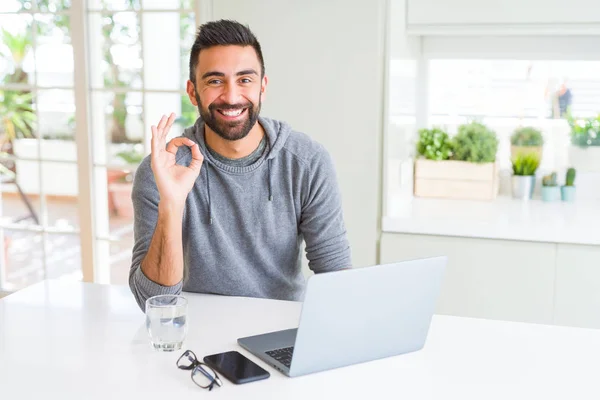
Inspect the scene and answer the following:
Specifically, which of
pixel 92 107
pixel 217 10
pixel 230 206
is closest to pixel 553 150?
pixel 217 10

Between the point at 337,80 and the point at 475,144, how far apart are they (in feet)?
2.32

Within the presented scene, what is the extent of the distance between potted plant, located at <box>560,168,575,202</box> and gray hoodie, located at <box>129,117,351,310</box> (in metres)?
1.44

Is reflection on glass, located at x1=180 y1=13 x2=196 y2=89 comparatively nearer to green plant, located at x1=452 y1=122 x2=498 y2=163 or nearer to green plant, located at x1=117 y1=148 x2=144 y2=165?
green plant, located at x1=117 y1=148 x2=144 y2=165

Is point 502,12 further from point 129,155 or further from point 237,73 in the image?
point 129,155

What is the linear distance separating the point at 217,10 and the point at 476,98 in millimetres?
1282

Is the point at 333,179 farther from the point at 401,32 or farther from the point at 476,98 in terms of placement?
the point at 476,98

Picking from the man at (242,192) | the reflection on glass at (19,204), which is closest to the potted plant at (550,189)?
the man at (242,192)

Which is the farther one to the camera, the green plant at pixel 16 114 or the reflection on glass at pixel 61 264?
the green plant at pixel 16 114

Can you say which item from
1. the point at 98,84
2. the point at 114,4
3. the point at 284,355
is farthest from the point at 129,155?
the point at 284,355

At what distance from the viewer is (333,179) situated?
7.16 ft

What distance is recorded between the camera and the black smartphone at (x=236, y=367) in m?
1.41

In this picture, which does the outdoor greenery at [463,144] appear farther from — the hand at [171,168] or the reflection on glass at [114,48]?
the hand at [171,168]

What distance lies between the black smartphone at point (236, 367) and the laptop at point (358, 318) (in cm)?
4

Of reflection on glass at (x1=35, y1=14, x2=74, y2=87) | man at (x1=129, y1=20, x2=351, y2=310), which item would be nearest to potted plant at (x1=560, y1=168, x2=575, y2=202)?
man at (x1=129, y1=20, x2=351, y2=310)
